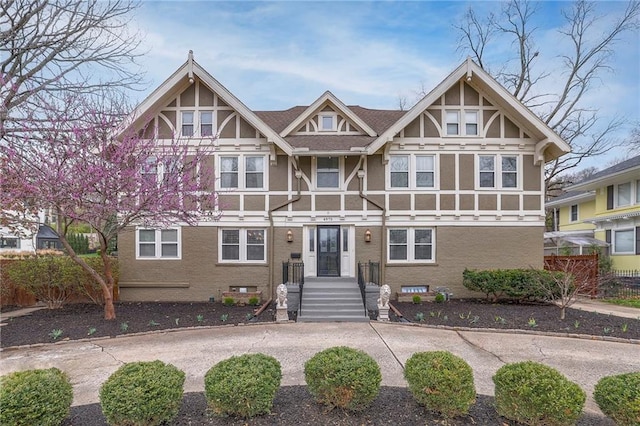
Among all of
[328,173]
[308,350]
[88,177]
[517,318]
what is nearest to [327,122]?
[328,173]

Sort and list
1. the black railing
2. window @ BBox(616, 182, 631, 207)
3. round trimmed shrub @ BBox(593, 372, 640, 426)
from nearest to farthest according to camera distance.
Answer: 1. round trimmed shrub @ BBox(593, 372, 640, 426)
2. the black railing
3. window @ BBox(616, 182, 631, 207)

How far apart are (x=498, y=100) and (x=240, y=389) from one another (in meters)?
13.1

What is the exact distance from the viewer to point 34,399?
11.6 ft

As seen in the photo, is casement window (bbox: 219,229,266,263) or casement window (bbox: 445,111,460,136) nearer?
casement window (bbox: 219,229,266,263)

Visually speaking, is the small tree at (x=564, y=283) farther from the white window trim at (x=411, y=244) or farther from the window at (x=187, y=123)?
the window at (x=187, y=123)

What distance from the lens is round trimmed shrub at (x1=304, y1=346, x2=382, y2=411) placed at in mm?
4035

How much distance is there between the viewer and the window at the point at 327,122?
13.3 m

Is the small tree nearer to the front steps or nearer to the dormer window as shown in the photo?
the front steps

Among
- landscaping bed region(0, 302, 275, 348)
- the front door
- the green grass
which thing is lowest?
the green grass

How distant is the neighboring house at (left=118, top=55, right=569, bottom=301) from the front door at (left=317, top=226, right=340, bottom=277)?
0.04 metres

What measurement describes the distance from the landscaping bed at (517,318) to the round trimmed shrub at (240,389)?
635 cm

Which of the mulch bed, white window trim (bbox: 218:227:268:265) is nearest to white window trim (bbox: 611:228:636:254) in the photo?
the mulch bed

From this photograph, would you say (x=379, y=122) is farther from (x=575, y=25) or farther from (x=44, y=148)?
(x=575, y=25)

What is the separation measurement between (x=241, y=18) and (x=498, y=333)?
12.4m
